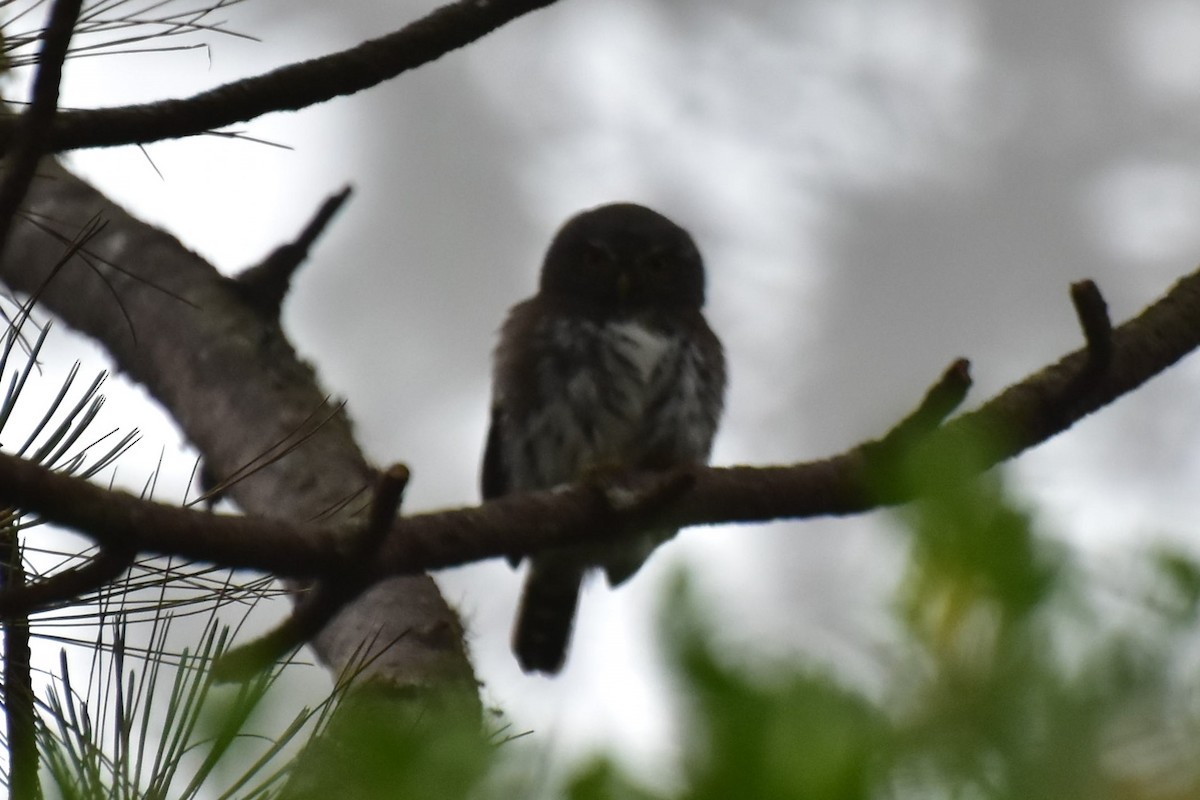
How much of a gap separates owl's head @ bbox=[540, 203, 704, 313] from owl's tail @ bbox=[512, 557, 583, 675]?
0.94 m

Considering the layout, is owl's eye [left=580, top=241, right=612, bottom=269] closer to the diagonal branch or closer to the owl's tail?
the owl's tail

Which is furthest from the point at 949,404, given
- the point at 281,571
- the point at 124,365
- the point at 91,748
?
the point at 124,365

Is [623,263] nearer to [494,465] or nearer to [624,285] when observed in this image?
[624,285]

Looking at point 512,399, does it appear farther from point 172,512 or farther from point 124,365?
point 172,512

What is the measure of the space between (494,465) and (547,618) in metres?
0.65

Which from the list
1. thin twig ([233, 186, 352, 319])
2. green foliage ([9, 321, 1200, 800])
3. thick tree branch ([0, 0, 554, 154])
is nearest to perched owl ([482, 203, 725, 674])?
thin twig ([233, 186, 352, 319])

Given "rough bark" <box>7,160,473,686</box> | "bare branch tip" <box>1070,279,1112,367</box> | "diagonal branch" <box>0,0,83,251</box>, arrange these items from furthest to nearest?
"rough bark" <box>7,160,473,686</box>, "bare branch tip" <box>1070,279,1112,367</box>, "diagonal branch" <box>0,0,83,251</box>

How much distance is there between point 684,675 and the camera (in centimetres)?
72

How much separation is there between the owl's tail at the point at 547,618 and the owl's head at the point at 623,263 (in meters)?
0.94

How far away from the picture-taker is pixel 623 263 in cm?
462

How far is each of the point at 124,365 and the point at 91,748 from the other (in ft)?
9.83

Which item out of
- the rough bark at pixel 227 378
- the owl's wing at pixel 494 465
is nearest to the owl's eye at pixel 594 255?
the owl's wing at pixel 494 465

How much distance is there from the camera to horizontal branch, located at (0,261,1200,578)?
1576 mm

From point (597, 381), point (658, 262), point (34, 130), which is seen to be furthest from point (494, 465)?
point (34, 130)
